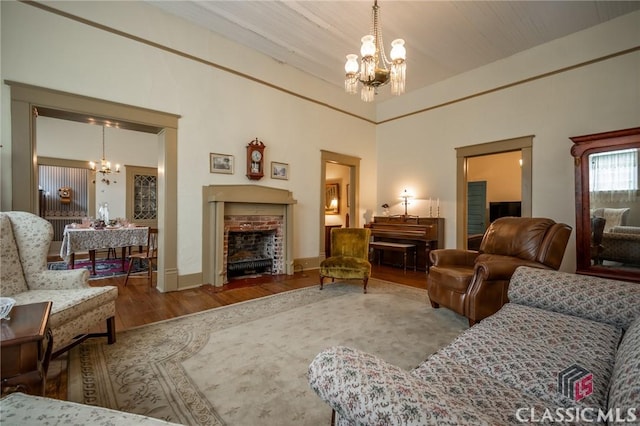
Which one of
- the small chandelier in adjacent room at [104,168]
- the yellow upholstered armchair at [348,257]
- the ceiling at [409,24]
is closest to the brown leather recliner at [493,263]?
the yellow upholstered armchair at [348,257]

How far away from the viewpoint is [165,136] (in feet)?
12.2

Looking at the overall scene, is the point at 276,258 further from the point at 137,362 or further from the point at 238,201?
the point at 137,362

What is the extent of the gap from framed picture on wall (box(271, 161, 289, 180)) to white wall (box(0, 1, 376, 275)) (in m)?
0.09

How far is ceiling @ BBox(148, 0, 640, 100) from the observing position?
346 cm

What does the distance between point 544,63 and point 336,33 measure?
3.24 metres

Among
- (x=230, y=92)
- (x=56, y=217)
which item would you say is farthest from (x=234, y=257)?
(x=56, y=217)

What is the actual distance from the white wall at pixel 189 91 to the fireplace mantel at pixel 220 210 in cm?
11

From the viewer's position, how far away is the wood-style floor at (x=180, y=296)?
2.00 m

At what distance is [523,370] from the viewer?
1178 millimetres

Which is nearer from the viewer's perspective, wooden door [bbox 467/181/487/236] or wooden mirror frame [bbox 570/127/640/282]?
wooden mirror frame [bbox 570/127/640/282]

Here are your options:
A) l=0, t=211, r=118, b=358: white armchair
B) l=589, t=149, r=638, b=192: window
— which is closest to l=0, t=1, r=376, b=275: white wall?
l=0, t=211, r=118, b=358: white armchair

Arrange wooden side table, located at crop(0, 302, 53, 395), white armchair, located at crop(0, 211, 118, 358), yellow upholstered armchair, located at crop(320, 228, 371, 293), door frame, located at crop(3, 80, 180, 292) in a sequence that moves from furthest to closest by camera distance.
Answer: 1. yellow upholstered armchair, located at crop(320, 228, 371, 293)
2. door frame, located at crop(3, 80, 180, 292)
3. white armchair, located at crop(0, 211, 118, 358)
4. wooden side table, located at crop(0, 302, 53, 395)

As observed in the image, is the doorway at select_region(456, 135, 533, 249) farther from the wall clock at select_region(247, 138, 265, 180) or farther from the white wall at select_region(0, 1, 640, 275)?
the wall clock at select_region(247, 138, 265, 180)

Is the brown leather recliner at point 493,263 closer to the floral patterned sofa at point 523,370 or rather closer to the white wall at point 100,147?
the floral patterned sofa at point 523,370
